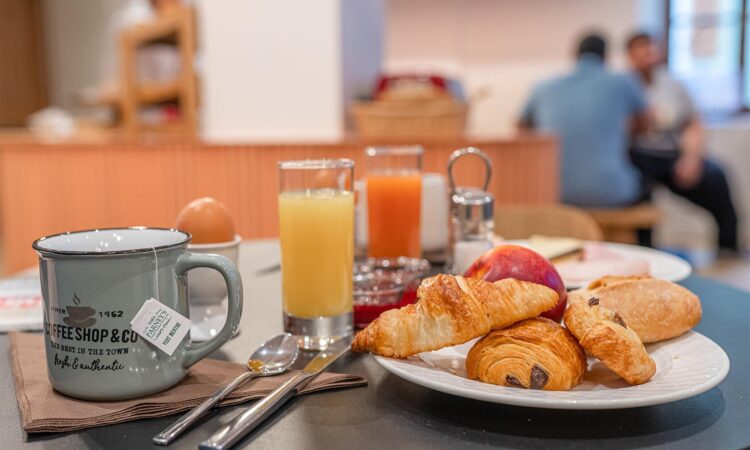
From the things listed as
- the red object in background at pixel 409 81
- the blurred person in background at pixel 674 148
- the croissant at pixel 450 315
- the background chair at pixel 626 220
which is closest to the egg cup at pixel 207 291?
the croissant at pixel 450 315

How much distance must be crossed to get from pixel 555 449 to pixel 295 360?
295 mm

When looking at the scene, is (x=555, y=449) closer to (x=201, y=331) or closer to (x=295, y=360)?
(x=295, y=360)

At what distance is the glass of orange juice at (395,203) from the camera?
1.13m

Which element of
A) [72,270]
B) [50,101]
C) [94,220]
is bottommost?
[94,220]

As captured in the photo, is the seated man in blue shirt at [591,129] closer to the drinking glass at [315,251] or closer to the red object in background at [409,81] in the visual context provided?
the red object in background at [409,81]

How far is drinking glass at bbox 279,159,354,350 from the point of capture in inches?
31.1

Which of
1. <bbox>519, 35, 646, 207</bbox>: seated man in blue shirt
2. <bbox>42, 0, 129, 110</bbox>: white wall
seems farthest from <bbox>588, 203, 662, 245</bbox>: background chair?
<bbox>42, 0, 129, 110</bbox>: white wall

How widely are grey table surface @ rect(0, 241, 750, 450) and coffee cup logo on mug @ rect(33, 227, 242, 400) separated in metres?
0.05

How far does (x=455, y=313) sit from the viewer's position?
0.63 m

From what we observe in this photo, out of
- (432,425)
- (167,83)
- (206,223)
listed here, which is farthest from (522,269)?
(167,83)

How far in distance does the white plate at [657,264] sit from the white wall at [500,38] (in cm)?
422

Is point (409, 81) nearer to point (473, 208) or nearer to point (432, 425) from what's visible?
point (473, 208)

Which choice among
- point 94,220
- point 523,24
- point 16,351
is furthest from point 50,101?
point 16,351

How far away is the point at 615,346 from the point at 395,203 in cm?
57
